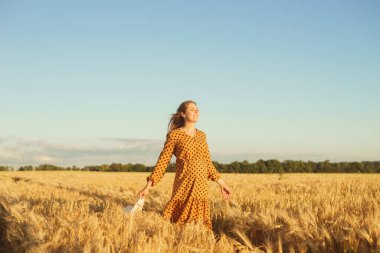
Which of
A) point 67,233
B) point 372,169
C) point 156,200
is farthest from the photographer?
point 372,169

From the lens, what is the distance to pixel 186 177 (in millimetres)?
5316

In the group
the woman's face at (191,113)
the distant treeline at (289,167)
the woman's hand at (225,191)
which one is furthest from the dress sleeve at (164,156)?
the distant treeline at (289,167)

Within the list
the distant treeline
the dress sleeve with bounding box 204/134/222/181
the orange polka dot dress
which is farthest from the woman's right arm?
the distant treeline

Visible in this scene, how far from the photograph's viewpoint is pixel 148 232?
3.60 metres

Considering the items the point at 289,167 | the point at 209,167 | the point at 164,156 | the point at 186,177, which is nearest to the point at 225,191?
the point at 209,167

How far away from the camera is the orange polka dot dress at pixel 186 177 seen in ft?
17.3

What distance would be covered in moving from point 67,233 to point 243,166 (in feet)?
160

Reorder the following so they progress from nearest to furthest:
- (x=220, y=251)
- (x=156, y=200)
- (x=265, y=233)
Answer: (x=220, y=251), (x=265, y=233), (x=156, y=200)

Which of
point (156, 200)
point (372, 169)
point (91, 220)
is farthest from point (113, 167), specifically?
point (91, 220)

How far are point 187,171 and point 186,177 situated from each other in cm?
8

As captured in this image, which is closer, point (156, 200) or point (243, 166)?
point (156, 200)

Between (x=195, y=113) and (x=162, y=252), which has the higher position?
(x=195, y=113)

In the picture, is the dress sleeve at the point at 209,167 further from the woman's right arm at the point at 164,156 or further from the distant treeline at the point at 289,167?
the distant treeline at the point at 289,167

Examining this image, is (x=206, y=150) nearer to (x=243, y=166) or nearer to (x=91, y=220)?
(x=91, y=220)
